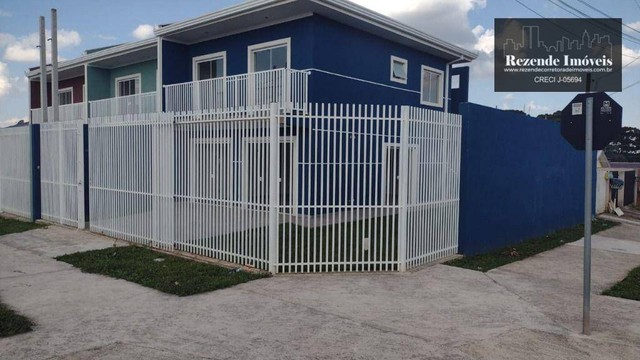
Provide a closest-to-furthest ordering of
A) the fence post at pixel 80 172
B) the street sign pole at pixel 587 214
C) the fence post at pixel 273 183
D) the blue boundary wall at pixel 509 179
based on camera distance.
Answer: the street sign pole at pixel 587 214 < the fence post at pixel 273 183 < the blue boundary wall at pixel 509 179 < the fence post at pixel 80 172

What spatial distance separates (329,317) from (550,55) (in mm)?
10052

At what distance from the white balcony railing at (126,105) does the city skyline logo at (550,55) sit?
1106 centimetres

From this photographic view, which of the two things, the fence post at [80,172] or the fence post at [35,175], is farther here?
the fence post at [35,175]

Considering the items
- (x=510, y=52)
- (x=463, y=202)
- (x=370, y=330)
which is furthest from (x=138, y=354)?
(x=510, y=52)

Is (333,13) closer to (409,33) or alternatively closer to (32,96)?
(409,33)

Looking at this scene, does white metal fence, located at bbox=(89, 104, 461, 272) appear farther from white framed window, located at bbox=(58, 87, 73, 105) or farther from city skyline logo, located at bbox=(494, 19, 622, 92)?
white framed window, located at bbox=(58, 87, 73, 105)

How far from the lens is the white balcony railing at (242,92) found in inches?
493

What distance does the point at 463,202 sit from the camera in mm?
9023

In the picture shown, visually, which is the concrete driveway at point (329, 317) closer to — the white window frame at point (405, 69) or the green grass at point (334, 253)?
the green grass at point (334, 253)

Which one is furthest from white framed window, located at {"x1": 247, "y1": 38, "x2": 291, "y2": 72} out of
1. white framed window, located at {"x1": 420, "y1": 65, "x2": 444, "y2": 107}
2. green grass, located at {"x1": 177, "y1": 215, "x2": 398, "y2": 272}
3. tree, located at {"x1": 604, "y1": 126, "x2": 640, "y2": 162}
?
tree, located at {"x1": 604, "y1": 126, "x2": 640, "y2": 162}

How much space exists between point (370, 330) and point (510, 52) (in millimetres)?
9710

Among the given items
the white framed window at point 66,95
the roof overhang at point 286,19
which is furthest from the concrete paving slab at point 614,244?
the white framed window at point 66,95

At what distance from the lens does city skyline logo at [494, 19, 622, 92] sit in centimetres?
1230

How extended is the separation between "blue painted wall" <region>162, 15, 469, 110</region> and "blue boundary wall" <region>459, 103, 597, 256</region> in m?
4.94
